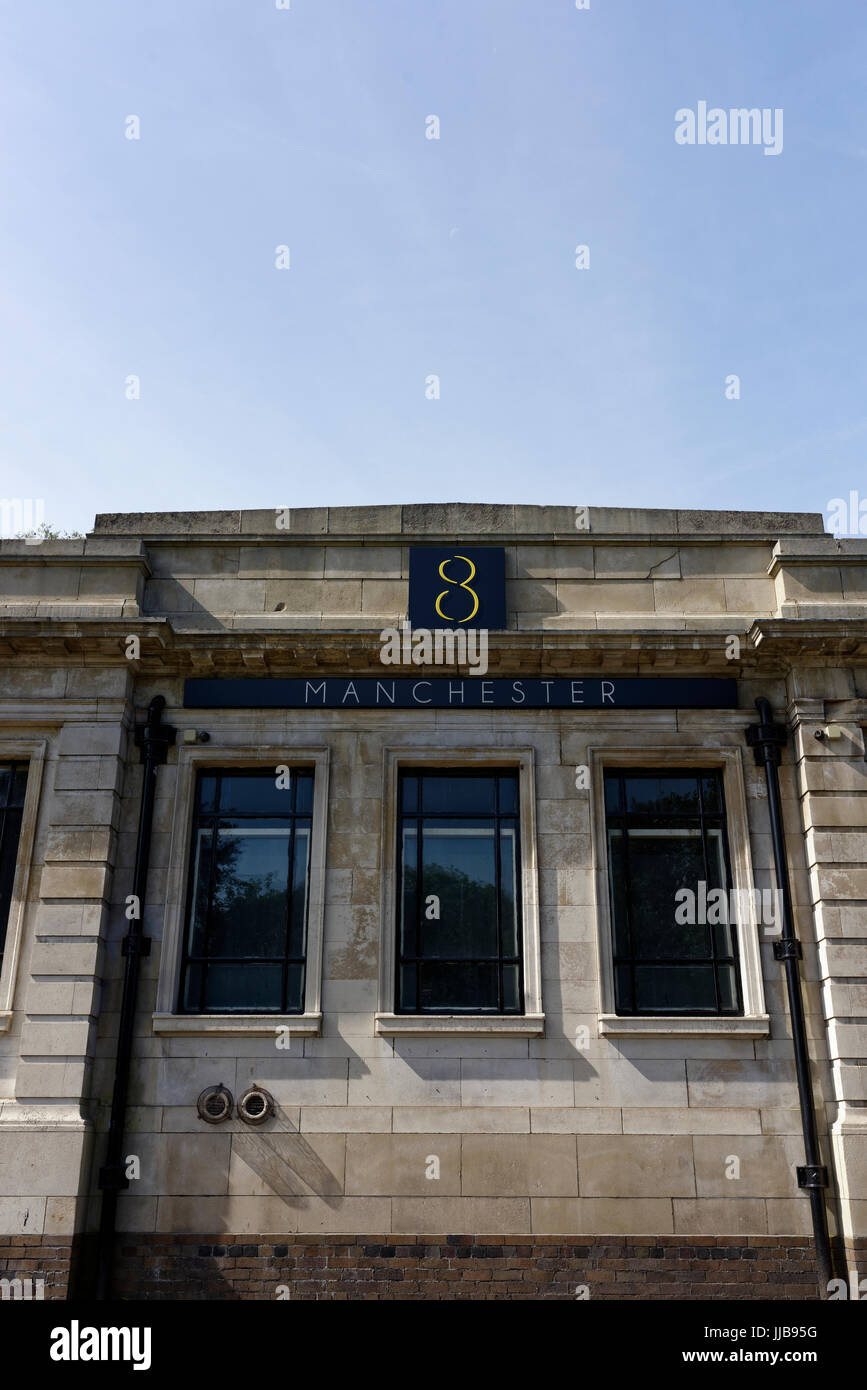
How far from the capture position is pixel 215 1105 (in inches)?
507

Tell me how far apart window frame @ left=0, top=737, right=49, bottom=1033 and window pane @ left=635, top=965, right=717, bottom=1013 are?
7250mm

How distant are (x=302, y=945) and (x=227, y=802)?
2053 millimetres

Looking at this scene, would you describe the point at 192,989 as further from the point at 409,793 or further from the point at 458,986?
the point at 409,793

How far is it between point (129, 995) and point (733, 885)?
7220mm

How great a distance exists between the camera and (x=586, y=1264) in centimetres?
1227

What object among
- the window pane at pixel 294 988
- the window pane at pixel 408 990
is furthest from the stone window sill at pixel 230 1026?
the window pane at pixel 408 990

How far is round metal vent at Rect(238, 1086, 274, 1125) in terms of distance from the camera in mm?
12820

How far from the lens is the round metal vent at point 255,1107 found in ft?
42.1

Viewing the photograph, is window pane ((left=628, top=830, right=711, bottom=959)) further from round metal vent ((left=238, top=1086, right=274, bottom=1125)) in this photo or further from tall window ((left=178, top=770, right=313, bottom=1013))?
round metal vent ((left=238, top=1086, right=274, bottom=1125))

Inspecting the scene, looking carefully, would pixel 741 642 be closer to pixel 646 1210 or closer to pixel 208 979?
pixel 646 1210

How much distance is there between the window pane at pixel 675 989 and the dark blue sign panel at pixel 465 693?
3.21m

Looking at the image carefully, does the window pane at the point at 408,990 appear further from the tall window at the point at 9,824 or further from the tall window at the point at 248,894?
the tall window at the point at 9,824

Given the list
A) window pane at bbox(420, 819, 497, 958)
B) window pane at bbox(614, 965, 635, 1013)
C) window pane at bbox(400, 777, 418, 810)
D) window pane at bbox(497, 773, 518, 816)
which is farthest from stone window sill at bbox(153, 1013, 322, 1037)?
window pane at bbox(614, 965, 635, 1013)
